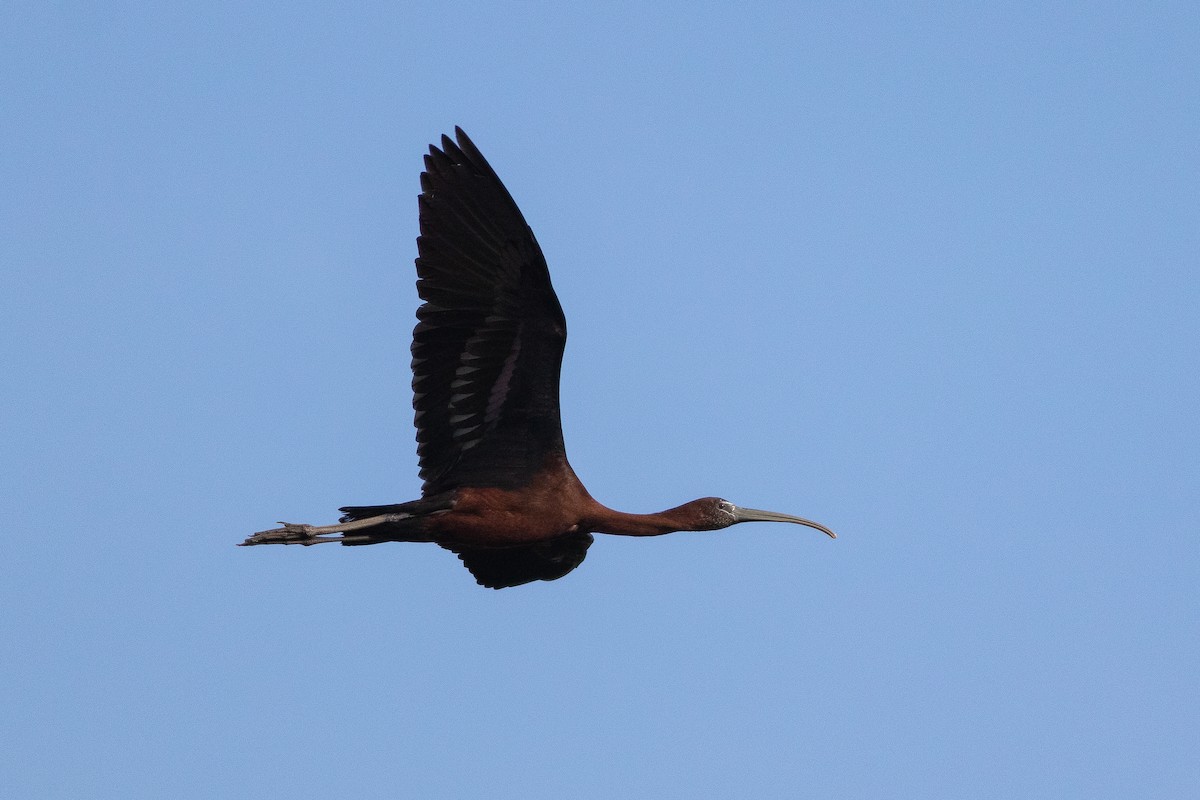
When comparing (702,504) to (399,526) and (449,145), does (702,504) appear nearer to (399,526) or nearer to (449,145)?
(399,526)

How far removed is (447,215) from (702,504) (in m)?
4.08

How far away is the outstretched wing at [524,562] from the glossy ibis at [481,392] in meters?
0.79

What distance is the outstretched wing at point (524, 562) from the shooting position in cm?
1848

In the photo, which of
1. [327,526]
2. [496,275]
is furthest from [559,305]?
[327,526]

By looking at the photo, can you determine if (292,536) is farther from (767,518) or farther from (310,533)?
(767,518)

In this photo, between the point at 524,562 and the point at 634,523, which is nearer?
the point at 634,523

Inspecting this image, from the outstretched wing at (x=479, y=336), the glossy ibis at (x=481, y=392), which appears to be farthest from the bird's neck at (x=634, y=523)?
the outstretched wing at (x=479, y=336)

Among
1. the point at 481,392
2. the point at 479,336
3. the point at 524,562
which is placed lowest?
the point at 524,562

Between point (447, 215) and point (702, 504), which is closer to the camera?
point (447, 215)

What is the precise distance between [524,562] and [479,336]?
311 centimetres

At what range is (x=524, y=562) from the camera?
18750 mm

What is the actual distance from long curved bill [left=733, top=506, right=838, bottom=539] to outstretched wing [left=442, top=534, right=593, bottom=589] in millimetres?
1616

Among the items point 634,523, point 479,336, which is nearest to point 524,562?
point 634,523

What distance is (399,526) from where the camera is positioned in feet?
55.7
